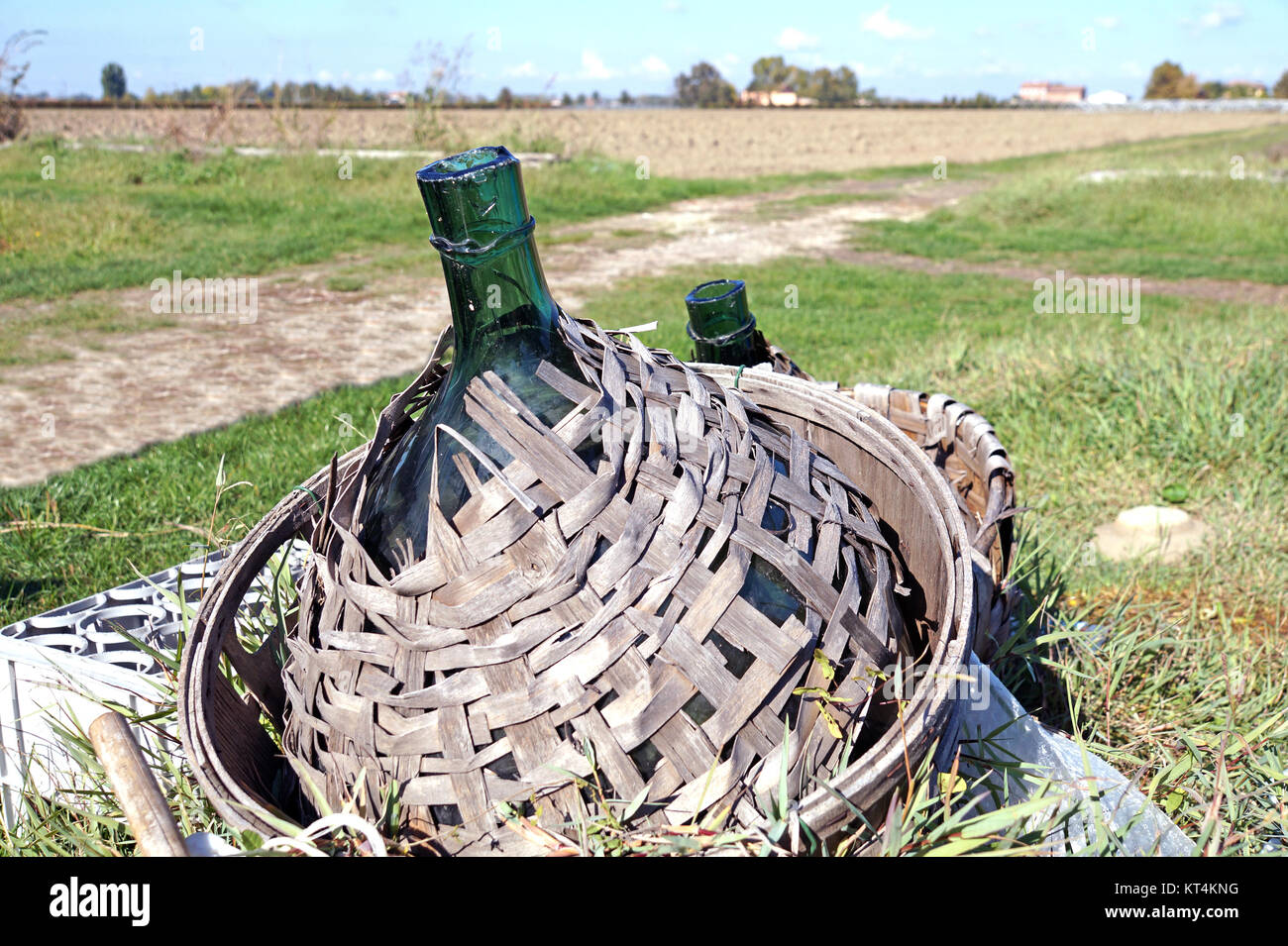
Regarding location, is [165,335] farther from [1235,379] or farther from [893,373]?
[1235,379]

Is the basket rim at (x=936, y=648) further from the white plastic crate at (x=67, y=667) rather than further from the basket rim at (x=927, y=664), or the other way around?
the white plastic crate at (x=67, y=667)

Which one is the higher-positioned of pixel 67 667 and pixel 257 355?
pixel 257 355

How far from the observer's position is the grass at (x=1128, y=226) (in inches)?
388

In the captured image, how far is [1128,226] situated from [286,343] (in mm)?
10049

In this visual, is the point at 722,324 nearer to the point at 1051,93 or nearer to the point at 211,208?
the point at 211,208

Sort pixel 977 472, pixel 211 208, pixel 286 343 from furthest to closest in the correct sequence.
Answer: pixel 211 208
pixel 286 343
pixel 977 472

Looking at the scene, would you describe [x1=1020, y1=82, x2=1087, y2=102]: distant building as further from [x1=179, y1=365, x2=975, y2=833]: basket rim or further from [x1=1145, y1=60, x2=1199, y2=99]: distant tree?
[x1=179, y1=365, x2=975, y2=833]: basket rim

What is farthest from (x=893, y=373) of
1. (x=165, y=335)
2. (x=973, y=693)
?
(x=165, y=335)

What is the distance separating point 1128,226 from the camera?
11.7 meters

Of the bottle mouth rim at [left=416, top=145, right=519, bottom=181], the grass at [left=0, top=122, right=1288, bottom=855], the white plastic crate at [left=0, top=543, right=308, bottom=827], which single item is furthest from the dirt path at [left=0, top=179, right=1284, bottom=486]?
the bottle mouth rim at [left=416, top=145, right=519, bottom=181]

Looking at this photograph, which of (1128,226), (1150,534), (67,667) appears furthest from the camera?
(1128,226)

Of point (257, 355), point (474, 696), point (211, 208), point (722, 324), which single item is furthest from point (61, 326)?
point (474, 696)

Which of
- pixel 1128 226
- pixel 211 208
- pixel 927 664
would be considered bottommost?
pixel 927 664

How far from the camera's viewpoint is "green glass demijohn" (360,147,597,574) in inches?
43.8
